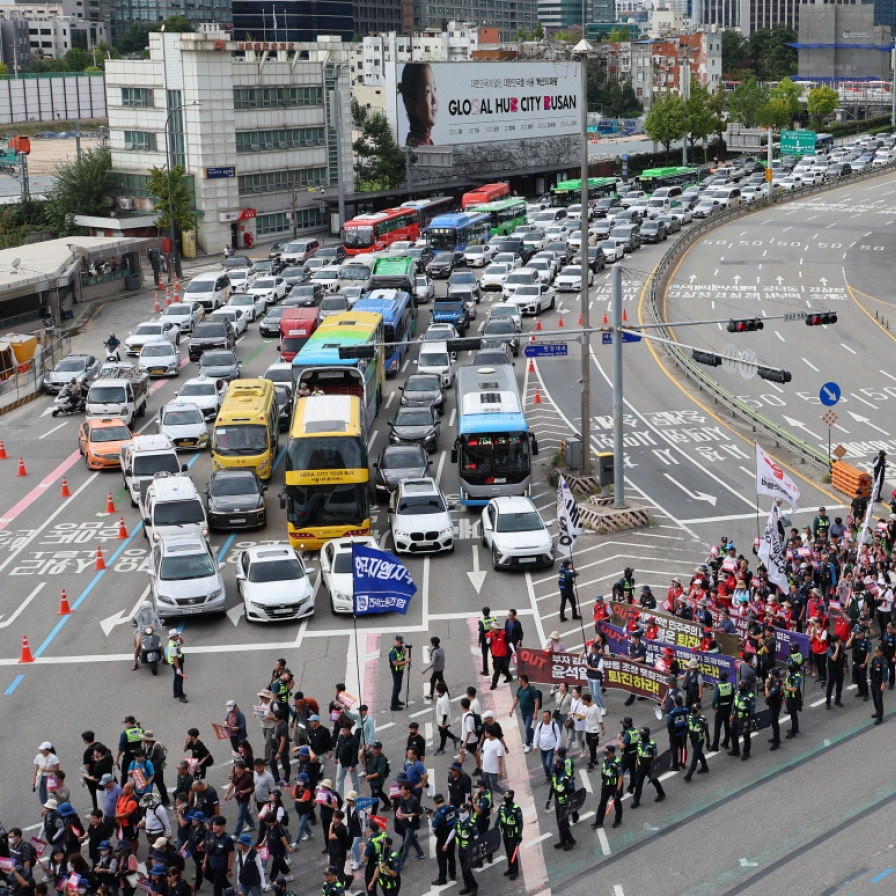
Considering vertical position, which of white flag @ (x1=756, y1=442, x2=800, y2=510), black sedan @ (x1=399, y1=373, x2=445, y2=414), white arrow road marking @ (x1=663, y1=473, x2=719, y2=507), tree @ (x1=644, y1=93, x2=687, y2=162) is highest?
tree @ (x1=644, y1=93, x2=687, y2=162)

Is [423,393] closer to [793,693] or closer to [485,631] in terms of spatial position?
[485,631]

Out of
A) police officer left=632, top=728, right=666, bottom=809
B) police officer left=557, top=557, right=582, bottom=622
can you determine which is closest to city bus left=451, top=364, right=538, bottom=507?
police officer left=557, top=557, right=582, bottom=622

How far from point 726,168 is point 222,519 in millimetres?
99535

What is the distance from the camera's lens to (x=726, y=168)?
416 ft

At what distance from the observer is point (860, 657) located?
24922mm

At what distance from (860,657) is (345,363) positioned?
21.8 m

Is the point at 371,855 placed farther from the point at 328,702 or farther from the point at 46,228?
the point at 46,228

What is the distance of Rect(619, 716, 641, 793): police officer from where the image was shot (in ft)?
69.0

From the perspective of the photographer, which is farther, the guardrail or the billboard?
the billboard

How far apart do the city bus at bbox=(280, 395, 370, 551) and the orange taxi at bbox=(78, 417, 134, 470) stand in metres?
9.98

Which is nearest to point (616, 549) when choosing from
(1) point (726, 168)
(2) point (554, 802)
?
(2) point (554, 802)

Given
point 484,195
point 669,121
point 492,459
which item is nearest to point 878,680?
point 492,459

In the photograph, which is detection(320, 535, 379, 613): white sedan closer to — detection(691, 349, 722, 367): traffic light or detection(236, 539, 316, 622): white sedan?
detection(236, 539, 316, 622): white sedan

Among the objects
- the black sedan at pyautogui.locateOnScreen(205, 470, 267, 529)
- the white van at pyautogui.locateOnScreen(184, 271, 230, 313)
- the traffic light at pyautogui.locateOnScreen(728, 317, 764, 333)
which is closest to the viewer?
the traffic light at pyautogui.locateOnScreen(728, 317, 764, 333)
